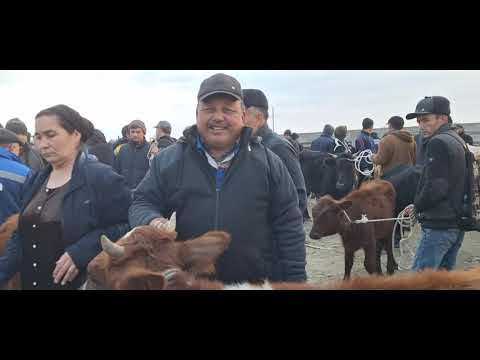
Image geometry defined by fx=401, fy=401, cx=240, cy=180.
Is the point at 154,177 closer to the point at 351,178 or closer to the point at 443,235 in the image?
the point at 443,235

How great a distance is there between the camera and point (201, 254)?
71.1 inches

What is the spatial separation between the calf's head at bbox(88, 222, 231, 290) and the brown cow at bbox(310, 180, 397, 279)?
311 cm

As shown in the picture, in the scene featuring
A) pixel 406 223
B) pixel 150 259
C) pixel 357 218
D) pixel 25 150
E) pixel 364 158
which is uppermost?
pixel 364 158

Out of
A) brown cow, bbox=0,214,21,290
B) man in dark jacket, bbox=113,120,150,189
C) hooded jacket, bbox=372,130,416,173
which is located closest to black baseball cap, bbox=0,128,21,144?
brown cow, bbox=0,214,21,290

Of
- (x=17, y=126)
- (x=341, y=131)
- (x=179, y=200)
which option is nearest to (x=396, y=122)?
(x=341, y=131)

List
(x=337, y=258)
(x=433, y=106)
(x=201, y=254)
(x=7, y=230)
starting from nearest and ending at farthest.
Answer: (x=201, y=254)
(x=7, y=230)
(x=433, y=106)
(x=337, y=258)

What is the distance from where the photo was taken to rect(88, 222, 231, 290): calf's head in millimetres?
1542

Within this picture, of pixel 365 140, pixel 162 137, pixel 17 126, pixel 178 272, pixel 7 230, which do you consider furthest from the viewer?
pixel 365 140

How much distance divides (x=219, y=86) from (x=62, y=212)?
3.44 feet

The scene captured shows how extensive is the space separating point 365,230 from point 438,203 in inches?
66.7

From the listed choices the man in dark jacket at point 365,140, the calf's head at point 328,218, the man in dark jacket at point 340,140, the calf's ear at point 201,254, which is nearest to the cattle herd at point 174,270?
the calf's ear at point 201,254

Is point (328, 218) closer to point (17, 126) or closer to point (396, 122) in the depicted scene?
point (396, 122)

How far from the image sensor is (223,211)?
81.0 inches
